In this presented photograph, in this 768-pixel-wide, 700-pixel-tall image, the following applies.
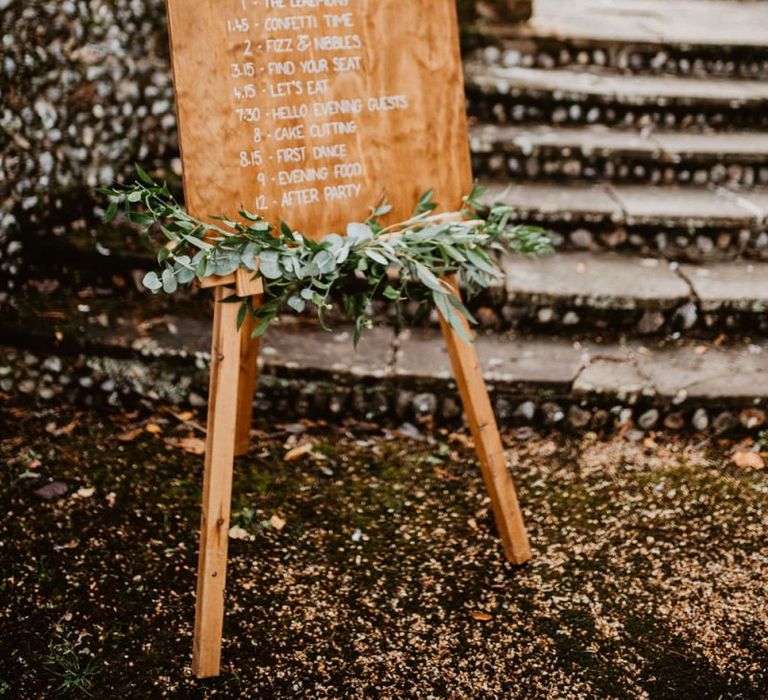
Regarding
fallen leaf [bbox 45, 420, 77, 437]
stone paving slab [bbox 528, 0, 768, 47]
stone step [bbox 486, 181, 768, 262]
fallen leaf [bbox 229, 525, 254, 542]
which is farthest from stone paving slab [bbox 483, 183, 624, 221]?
fallen leaf [bbox 45, 420, 77, 437]

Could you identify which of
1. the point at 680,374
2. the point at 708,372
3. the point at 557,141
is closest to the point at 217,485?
the point at 680,374

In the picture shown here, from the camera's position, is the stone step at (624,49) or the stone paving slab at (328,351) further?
the stone step at (624,49)

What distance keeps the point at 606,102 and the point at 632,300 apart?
4.26 ft

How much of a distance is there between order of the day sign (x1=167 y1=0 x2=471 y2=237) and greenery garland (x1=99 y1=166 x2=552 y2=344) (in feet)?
0.19

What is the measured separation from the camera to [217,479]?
1.76 m

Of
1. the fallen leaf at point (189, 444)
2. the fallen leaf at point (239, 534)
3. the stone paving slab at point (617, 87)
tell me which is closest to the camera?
the fallen leaf at point (239, 534)

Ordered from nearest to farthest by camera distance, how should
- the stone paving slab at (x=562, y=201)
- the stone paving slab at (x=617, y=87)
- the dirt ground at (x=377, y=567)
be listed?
the dirt ground at (x=377, y=567), the stone paving slab at (x=562, y=201), the stone paving slab at (x=617, y=87)

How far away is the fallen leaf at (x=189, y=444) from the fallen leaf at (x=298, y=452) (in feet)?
1.05

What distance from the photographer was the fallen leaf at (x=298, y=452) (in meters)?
2.67

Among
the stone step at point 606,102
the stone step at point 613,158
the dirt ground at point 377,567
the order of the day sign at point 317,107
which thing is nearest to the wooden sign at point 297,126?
the order of the day sign at point 317,107

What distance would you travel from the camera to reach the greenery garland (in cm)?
167

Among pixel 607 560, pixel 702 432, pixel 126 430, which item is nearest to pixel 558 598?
pixel 607 560

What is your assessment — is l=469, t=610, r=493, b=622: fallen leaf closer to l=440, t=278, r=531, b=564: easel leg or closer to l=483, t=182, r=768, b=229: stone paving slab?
l=440, t=278, r=531, b=564: easel leg

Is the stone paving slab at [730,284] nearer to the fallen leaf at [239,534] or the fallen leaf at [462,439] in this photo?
the fallen leaf at [462,439]
